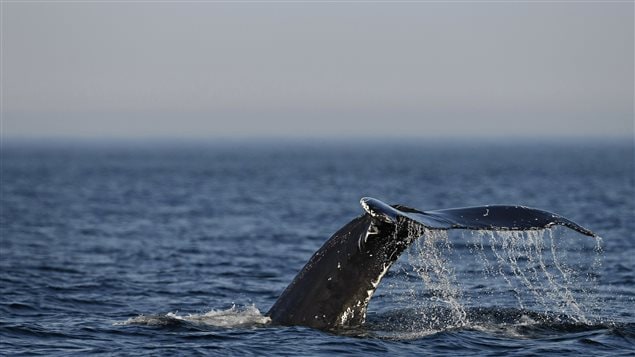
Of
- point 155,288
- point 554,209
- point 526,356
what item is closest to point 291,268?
point 155,288

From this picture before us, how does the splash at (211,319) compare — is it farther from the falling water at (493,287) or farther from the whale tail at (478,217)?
the whale tail at (478,217)

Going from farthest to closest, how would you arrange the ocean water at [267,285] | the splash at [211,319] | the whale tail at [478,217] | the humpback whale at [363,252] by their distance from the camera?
the splash at [211,319] → the ocean water at [267,285] → the humpback whale at [363,252] → the whale tail at [478,217]

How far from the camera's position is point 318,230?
25031 millimetres

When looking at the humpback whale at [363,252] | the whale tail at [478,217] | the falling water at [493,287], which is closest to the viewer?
the whale tail at [478,217]

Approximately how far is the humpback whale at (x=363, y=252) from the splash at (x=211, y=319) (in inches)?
23.5

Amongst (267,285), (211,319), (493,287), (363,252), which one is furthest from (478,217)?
(267,285)

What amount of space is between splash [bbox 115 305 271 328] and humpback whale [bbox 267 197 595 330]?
0.60 meters

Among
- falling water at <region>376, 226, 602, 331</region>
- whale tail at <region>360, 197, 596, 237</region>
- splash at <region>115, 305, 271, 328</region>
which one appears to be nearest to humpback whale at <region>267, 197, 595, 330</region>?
whale tail at <region>360, 197, 596, 237</region>

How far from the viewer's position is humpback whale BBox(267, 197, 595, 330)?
883 centimetres

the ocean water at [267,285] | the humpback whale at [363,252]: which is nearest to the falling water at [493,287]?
the ocean water at [267,285]

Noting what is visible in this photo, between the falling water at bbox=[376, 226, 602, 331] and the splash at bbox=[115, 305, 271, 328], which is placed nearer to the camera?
the splash at bbox=[115, 305, 271, 328]

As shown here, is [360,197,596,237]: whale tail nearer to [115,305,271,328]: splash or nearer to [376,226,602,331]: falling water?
[376,226,602,331]: falling water

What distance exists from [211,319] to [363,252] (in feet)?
8.83

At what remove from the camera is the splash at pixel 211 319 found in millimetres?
11234
